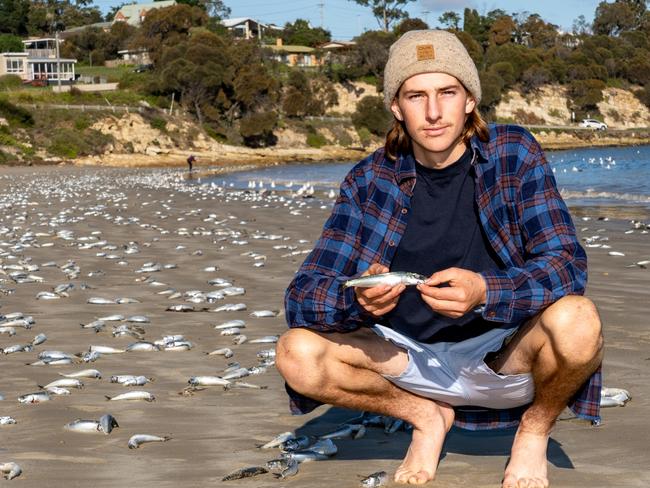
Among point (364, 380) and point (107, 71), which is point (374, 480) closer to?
point (364, 380)

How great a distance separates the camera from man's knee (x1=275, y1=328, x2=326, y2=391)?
3.98 m

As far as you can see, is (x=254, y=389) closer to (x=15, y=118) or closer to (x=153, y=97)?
(x=15, y=118)

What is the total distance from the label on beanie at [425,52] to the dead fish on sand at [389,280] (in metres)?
0.99

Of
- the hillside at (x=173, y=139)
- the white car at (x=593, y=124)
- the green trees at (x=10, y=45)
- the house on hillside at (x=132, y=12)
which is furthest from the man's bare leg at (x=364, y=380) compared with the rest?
the house on hillside at (x=132, y=12)

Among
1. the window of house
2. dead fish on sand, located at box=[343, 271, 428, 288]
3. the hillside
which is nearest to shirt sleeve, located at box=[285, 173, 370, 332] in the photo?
dead fish on sand, located at box=[343, 271, 428, 288]

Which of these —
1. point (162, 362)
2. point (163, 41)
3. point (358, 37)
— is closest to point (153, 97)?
point (163, 41)

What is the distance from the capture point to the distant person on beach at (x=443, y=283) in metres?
3.80

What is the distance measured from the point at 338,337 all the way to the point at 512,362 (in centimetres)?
74

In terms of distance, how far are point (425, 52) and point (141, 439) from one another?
222 cm

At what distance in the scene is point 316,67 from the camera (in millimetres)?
108812

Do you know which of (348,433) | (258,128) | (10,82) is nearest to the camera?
(348,433)

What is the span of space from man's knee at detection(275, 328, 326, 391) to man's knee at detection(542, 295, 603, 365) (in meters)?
0.96

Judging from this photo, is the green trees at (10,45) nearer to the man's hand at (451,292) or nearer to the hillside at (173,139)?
the hillside at (173,139)

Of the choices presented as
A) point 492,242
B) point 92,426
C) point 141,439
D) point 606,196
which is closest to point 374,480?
point 492,242
